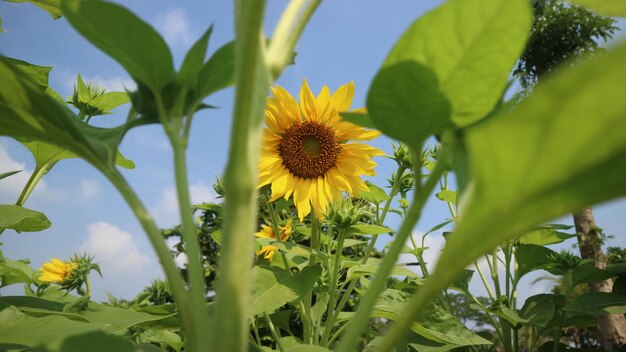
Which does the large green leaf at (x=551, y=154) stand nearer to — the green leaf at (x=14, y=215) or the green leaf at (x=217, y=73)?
the green leaf at (x=217, y=73)

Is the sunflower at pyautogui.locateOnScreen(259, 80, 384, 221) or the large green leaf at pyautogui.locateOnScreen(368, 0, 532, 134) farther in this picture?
the sunflower at pyautogui.locateOnScreen(259, 80, 384, 221)

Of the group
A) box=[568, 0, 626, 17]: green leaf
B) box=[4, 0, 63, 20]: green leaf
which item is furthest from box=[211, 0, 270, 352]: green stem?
box=[4, 0, 63, 20]: green leaf

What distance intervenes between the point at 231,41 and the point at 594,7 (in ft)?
0.68

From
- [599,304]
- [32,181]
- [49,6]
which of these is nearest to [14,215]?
[32,181]

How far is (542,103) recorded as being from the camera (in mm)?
158

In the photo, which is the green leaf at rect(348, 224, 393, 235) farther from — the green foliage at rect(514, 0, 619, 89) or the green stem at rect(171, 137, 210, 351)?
the green foliage at rect(514, 0, 619, 89)

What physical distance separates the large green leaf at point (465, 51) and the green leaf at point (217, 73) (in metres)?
0.09

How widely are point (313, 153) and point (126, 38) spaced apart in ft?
2.94

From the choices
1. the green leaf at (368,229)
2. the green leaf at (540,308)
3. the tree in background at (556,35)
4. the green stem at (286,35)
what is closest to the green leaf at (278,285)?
the green leaf at (368,229)

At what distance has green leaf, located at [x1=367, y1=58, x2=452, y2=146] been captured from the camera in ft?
0.85

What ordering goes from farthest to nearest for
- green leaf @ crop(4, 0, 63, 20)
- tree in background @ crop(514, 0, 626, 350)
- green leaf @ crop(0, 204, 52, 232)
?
1. tree in background @ crop(514, 0, 626, 350)
2. green leaf @ crop(4, 0, 63, 20)
3. green leaf @ crop(0, 204, 52, 232)

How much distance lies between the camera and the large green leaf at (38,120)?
0.88 ft

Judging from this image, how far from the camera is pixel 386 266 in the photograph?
10.0 inches

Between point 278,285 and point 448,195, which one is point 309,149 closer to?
point 448,195
